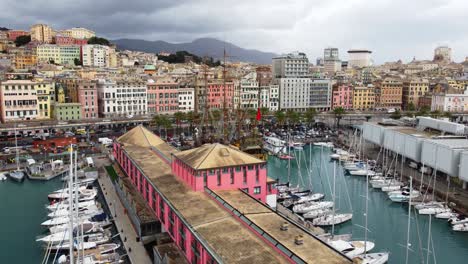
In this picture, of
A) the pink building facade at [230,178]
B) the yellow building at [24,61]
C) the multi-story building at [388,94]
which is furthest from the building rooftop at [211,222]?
the yellow building at [24,61]

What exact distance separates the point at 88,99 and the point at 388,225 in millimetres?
57013

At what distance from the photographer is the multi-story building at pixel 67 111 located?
69562 millimetres

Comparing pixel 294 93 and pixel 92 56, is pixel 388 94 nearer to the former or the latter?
pixel 294 93

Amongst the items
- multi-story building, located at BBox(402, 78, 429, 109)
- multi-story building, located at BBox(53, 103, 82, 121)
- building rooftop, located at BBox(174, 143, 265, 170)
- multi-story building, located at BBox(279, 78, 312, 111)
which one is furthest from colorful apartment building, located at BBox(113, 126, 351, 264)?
multi-story building, located at BBox(402, 78, 429, 109)

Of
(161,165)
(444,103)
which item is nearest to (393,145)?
(161,165)

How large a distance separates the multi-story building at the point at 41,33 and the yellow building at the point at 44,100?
7825cm

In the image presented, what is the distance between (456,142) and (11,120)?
64198 millimetres

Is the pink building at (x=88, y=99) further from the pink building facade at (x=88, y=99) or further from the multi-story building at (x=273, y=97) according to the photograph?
the multi-story building at (x=273, y=97)

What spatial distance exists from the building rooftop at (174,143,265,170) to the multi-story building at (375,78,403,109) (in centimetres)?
8137

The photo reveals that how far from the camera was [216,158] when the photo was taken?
27.8m

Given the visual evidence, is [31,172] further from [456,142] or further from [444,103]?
[444,103]

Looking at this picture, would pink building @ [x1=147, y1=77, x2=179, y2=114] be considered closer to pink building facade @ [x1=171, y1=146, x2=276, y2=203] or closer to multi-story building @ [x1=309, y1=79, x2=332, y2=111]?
multi-story building @ [x1=309, y1=79, x2=332, y2=111]

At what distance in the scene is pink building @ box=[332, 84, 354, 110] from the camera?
9819cm

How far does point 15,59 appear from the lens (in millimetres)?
111875
